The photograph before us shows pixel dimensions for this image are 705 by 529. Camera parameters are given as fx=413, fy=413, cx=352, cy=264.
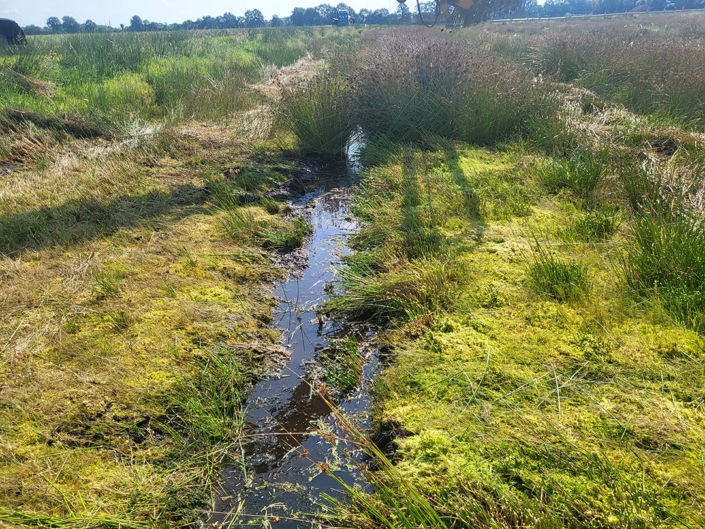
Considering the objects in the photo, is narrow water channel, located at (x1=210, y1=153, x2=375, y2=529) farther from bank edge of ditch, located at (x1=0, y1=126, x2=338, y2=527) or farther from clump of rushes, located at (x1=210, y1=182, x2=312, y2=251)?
clump of rushes, located at (x1=210, y1=182, x2=312, y2=251)

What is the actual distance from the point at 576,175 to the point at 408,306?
8.19 ft

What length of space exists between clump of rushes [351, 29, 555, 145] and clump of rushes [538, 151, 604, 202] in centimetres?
166

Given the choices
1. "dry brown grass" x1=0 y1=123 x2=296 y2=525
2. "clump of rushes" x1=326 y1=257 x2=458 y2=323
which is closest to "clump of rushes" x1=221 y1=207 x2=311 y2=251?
"dry brown grass" x1=0 y1=123 x2=296 y2=525

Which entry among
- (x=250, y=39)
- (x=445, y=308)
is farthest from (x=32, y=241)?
(x=250, y=39)

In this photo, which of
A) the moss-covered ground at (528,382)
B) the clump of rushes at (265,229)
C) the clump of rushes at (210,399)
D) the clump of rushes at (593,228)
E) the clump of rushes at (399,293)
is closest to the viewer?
the moss-covered ground at (528,382)

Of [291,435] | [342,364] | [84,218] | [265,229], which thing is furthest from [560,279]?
[84,218]

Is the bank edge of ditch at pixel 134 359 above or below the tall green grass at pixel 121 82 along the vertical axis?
below

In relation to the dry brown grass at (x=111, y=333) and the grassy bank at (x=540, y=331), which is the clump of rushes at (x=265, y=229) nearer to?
the dry brown grass at (x=111, y=333)

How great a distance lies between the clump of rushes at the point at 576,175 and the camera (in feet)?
12.9

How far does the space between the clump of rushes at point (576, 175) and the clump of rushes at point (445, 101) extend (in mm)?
1656

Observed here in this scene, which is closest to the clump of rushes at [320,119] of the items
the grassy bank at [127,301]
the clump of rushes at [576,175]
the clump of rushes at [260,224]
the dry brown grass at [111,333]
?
the grassy bank at [127,301]

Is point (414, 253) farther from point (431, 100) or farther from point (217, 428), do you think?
point (431, 100)

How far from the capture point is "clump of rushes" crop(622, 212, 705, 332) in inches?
86.5

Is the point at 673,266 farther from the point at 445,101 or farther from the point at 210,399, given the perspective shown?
the point at 445,101
